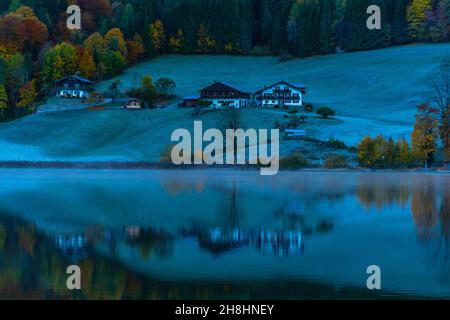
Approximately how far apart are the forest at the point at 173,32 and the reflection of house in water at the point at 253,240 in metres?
96.9

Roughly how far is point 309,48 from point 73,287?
450 feet

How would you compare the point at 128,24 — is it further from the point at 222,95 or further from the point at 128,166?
the point at 128,166

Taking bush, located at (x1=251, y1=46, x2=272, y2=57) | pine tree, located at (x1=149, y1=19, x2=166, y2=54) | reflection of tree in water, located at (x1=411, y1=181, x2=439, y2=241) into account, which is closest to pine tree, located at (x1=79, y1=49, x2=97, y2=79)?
pine tree, located at (x1=149, y1=19, x2=166, y2=54)

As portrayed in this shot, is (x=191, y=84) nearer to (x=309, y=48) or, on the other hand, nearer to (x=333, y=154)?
(x=309, y=48)

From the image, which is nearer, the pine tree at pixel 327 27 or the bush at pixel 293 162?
the bush at pixel 293 162

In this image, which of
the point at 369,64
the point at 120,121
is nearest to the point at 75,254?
the point at 120,121

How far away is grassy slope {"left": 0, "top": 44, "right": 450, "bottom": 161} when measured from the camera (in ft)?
287

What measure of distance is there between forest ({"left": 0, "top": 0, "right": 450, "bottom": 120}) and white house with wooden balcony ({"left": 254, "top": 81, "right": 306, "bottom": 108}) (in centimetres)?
4010

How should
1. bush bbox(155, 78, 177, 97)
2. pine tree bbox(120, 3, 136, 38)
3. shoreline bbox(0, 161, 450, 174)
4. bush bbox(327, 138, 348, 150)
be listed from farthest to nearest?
pine tree bbox(120, 3, 136, 38) < bush bbox(155, 78, 177, 97) < bush bbox(327, 138, 348, 150) < shoreline bbox(0, 161, 450, 174)

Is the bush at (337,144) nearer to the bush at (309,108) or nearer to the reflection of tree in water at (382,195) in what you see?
the bush at (309,108)

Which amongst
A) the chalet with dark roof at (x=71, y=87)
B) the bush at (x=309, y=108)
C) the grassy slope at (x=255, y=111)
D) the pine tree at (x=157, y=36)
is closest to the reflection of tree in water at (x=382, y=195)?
the grassy slope at (x=255, y=111)

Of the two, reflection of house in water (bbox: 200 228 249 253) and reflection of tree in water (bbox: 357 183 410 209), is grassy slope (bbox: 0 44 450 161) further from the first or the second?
reflection of house in water (bbox: 200 228 249 253)

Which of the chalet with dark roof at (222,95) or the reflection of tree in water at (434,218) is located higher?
the chalet with dark roof at (222,95)

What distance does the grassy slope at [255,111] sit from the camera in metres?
87.4
